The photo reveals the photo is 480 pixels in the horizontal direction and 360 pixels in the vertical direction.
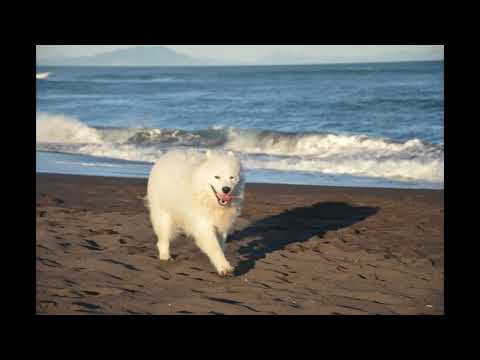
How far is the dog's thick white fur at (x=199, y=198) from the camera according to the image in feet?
22.4

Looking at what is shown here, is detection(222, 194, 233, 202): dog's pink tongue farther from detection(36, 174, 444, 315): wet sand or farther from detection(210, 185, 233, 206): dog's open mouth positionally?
detection(36, 174, 444, 315): wet sand

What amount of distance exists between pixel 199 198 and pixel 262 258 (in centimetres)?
122

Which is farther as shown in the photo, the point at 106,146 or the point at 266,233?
the point at 106,146

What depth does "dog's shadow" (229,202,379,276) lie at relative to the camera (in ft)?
26.2

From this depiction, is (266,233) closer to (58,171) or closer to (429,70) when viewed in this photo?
(58,171)

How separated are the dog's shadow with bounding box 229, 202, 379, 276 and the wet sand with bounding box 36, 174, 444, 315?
16mm

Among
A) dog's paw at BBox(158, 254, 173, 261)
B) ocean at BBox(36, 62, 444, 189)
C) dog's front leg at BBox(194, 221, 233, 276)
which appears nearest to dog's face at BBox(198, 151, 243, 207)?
dog's front leg at BBox(194, 221, 233, 276)

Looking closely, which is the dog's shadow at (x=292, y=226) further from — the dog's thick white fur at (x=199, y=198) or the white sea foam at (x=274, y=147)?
the white sea foam at (x=274, y=147)

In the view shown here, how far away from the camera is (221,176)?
6.75 metres

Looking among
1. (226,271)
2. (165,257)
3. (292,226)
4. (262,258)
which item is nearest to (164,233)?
(165,257)

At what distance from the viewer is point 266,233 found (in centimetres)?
887

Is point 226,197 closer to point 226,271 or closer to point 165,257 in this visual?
point 226,271
